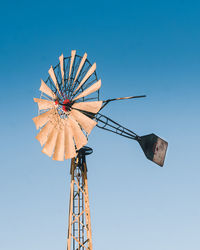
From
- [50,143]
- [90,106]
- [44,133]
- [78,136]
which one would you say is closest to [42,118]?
[44,133]

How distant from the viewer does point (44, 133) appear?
19.3 meters

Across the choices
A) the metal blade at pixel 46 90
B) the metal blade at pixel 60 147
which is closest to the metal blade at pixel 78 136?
the metal blade at pixel 60 147

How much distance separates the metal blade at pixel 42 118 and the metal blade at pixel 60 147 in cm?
110

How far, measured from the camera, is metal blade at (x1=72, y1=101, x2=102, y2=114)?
59.0 feet

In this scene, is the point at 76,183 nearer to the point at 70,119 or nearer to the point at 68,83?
the point at 70,119

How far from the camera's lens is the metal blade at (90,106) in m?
18.0

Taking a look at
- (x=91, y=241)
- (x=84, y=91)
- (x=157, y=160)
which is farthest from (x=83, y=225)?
(x=84, y=91)

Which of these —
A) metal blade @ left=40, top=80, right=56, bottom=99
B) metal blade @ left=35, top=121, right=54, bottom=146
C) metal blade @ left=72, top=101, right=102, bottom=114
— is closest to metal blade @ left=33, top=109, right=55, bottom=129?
metal blade @ left=35, top=121, right=54, bottom=146

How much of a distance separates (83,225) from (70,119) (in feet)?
17.7

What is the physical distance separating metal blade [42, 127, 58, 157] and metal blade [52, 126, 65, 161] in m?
0.23

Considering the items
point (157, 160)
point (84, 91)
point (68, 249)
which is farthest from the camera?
point (157, 160)

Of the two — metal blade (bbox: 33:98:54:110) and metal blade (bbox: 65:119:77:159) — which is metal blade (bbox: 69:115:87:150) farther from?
metal blade (bbox: 33:98:54:110)

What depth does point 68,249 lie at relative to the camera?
1781 cm

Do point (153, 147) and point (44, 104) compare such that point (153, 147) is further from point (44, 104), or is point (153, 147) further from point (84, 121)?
point (44, 104)
